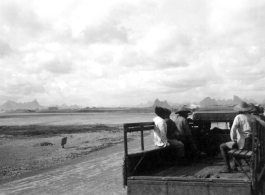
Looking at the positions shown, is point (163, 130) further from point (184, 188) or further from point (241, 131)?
point (184, 188)

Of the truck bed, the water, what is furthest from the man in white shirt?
the water

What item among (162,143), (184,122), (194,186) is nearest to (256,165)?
(194,186)

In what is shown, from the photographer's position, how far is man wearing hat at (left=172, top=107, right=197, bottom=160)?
290 inches

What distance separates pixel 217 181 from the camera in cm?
431

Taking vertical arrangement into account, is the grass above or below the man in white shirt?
below

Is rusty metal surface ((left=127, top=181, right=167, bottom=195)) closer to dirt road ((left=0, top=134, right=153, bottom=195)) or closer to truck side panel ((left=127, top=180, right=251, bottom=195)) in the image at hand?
truck side panel ((left=127, top=180, right=251, bottom=195))

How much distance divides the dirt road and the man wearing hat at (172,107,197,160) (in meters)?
1.90

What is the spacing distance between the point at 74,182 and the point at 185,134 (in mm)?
3601

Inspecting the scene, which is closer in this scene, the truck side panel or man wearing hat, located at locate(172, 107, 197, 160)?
the truck side panel

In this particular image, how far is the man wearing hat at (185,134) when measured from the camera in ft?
24.2

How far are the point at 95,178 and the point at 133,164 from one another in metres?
3.94

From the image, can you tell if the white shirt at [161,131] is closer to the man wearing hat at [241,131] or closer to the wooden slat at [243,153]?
the man wearing hat at [241,131]

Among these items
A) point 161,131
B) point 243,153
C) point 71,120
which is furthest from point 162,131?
point 71,120

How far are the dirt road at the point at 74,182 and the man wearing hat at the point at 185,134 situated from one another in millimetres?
1896
